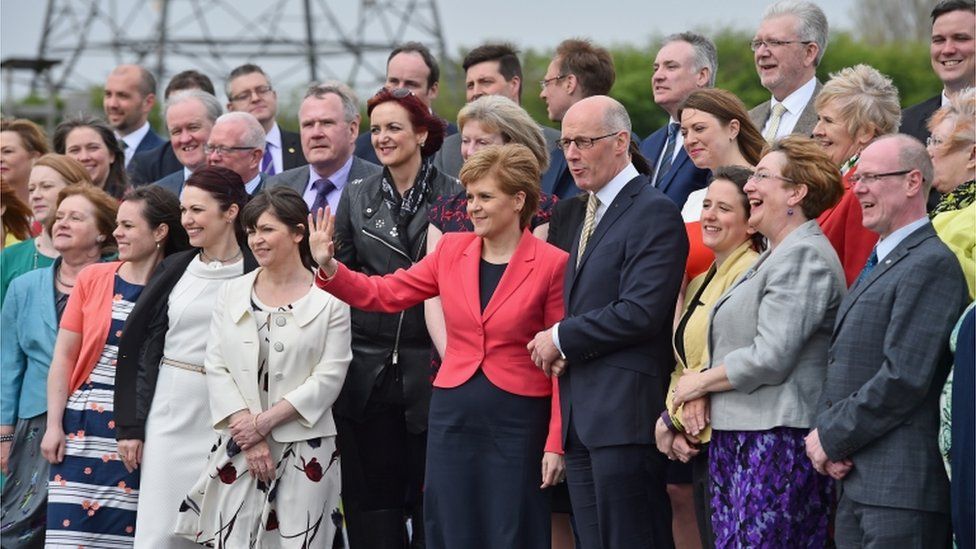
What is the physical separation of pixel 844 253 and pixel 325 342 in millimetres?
2507

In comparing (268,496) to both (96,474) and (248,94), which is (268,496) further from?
(248,94)

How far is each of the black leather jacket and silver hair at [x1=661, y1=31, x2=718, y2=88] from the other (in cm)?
172

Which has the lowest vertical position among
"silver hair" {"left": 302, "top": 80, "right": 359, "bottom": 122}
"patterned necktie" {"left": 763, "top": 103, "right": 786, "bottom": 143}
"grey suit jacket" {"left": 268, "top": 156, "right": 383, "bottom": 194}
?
"grey suit jacket" {"left": 268, "top": 156, "right": 383, "bottom": 194}

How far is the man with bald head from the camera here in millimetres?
10781

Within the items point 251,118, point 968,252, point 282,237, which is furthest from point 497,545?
point 251,118

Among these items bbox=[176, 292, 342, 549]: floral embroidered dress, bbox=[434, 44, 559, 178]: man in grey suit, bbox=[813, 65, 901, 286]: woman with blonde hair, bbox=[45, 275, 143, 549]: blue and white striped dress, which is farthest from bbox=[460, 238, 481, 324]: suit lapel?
bbox=[434, 44, 559, 178]: man in grey suit

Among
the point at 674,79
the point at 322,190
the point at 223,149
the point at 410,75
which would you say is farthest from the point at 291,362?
the point at 410,75

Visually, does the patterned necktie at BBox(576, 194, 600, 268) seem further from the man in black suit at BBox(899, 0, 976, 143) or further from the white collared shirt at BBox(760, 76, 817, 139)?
the man in black suit at BBox(899, 0, 976, 143)

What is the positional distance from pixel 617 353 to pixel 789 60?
2.17 m

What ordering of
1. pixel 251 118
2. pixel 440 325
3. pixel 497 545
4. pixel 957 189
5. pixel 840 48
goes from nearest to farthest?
1. pixel 957 189
2. pixel 497 545
3. pixel 440 325
4. pixel 251 118
5. pixel 840 48

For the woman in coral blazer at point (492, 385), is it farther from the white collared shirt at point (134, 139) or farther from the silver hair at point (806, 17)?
the white collared shirt at point (134, 139)

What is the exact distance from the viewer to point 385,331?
7.26m

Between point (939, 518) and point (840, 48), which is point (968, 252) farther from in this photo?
point (840, 48)

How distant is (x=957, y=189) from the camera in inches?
225
